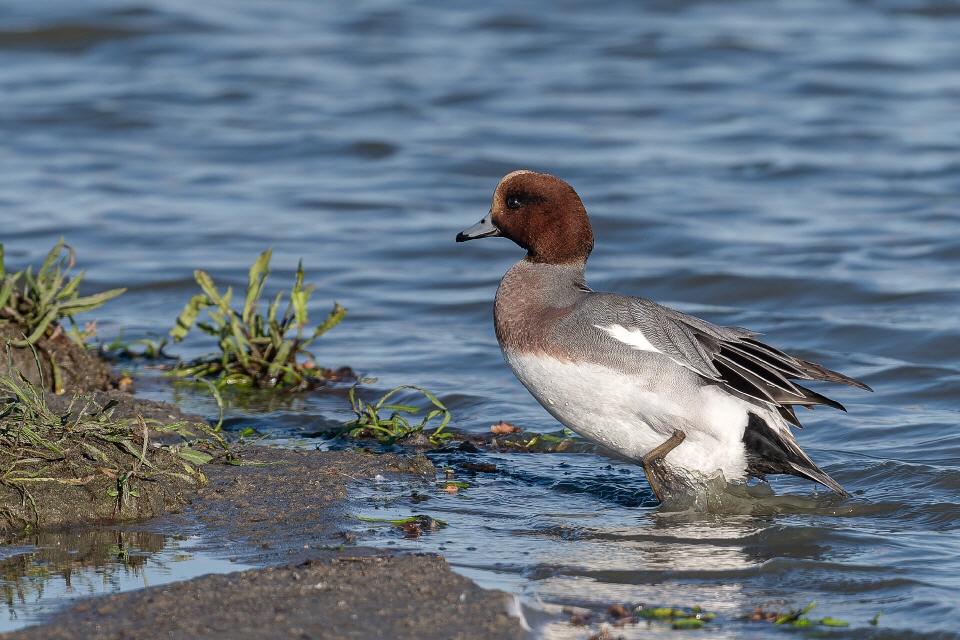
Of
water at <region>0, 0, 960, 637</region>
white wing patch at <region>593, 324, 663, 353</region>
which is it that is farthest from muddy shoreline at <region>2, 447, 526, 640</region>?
white wing patch at <region>593, 324, 663, 353</region>

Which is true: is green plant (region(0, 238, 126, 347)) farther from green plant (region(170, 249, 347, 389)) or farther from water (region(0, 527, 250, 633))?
water (region(0, 527, 250, 633))

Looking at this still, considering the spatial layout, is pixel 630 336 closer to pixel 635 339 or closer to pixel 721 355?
pixel 635 339

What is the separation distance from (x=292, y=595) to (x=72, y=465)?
1.09 m

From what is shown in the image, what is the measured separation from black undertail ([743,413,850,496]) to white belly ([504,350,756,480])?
0.13 ft

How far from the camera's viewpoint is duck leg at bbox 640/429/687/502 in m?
4.54

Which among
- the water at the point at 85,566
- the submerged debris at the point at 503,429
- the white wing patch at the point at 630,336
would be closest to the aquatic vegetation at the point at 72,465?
the water at the point at 85,566

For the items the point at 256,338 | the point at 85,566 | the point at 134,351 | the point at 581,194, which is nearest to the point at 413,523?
the point at 85,566

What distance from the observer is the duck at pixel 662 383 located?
448 cm

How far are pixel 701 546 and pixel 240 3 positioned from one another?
51.6 ft

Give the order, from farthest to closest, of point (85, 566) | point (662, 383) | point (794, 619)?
point (662, 383) → point (85, 566) → point (794, 619)

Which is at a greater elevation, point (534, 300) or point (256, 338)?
point (534, 300)

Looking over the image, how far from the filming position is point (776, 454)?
15.1ft

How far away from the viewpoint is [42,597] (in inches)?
128

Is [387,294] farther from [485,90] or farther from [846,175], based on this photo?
[485,90]
